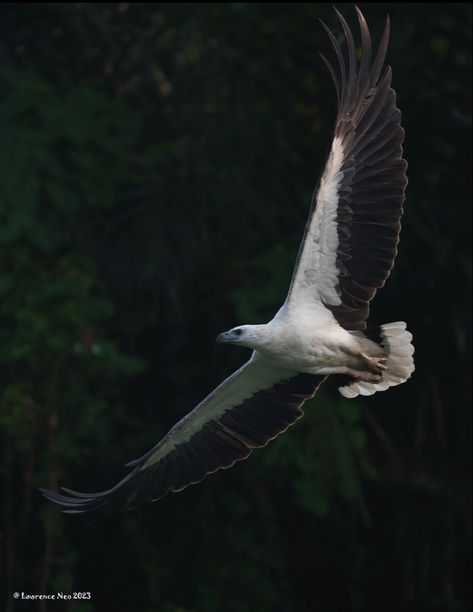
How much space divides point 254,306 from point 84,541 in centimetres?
229

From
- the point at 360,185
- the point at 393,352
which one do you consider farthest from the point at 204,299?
the point at 360,185

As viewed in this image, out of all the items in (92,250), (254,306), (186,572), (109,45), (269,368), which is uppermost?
(109,45)

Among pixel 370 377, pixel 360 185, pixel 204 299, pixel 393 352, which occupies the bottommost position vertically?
pixel 370 377

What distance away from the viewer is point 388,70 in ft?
26.3

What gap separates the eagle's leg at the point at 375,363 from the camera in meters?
8.39

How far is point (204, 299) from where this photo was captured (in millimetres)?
11469

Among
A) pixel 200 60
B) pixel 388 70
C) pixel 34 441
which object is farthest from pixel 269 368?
pixel 200 60

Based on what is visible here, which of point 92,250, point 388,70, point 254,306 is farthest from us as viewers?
point 92,250

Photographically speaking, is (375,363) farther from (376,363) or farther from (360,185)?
(360,185)

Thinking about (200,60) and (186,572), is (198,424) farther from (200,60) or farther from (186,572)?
(200,60)

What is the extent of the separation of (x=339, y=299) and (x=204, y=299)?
3212mm

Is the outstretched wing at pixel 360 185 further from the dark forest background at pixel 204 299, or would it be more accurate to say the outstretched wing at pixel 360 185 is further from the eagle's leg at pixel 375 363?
the dark forest background at pixel 204 299

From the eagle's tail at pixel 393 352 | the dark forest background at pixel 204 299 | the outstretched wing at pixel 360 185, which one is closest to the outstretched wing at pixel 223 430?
the eagle's tail at pixel 393 352

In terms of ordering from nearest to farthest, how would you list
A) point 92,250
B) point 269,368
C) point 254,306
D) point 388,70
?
point 388,70, point 269,368, point 254,306, point 92,250
